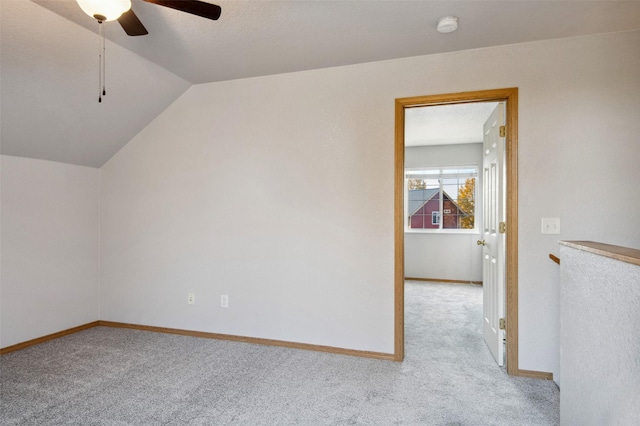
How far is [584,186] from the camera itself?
2553 millimetres

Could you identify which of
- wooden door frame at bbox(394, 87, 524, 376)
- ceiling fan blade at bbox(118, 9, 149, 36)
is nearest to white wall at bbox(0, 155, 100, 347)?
ceiling fan blade at bbox(118, 9, 149, 36)

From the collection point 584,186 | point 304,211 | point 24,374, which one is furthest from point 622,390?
point 24,374

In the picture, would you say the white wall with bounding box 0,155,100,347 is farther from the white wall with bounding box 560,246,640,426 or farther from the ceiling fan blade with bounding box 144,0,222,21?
the white wall with bounding box 560,246,640,426

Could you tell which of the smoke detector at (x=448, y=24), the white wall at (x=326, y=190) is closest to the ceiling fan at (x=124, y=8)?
the smoke detector at (x=448, y=24)

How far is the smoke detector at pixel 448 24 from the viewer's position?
2.28 m

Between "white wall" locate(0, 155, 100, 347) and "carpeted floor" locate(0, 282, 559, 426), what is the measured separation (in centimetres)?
30

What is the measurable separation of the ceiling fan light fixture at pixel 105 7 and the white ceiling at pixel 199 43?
554 millimetres

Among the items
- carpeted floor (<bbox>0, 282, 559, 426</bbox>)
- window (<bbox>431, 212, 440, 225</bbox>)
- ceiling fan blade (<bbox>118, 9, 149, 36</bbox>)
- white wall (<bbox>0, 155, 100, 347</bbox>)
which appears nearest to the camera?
ceiling fan blade (<bbox>118, 9, 149, 36</bbox>)

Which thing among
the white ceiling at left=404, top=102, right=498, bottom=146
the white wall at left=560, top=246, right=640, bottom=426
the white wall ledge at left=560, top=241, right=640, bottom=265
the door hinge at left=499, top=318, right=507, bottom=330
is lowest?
the door hinge at left=499, top=318, right=507, bottom=330

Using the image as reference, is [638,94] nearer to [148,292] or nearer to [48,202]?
[148,292]

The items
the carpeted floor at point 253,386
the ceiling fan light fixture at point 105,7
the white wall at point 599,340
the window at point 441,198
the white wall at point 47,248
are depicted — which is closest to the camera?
the white wall at point 599,340

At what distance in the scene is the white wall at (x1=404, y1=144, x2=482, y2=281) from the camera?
Answer: 249 inches

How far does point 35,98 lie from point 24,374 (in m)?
2.04

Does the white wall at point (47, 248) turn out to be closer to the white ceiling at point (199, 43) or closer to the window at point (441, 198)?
the white ceiling at point (199, 43)
